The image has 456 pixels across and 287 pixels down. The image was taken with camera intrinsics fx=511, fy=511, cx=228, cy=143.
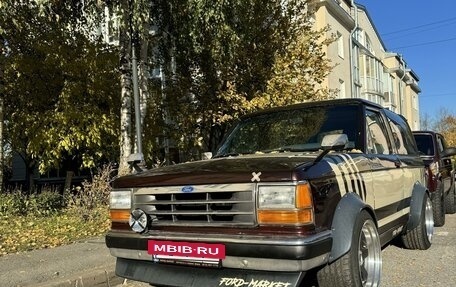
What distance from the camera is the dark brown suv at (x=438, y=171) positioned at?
28.6 ft

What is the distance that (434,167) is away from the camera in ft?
29.5

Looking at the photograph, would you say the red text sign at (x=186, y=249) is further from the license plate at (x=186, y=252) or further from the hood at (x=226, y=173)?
the hood at (x=226, y=173)

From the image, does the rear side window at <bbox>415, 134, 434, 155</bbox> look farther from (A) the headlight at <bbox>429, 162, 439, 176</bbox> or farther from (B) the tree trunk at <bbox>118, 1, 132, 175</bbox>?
(B) the tree trunk at <bbox>118, 1, 132, 175</bbox>

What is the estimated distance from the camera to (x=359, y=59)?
34656 mm

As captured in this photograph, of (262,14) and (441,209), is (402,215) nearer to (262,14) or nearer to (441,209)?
(441,209)

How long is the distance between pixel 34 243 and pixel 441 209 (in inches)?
266

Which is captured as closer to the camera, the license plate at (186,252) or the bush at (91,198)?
the license plate at (186,252)

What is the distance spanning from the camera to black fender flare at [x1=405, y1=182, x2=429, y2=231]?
6.14m

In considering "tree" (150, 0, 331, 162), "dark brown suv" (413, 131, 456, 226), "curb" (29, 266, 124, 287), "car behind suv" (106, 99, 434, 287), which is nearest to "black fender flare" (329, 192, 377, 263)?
"car behind suv" (106, 99, 434, 287)

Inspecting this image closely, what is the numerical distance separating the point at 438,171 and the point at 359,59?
26.6 m

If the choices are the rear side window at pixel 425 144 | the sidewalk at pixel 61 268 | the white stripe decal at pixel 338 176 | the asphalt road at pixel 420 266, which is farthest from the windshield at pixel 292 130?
the rear side window at pixel 425 144

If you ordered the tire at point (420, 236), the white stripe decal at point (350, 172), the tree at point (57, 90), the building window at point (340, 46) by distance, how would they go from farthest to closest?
1. the building window at point (340, 46)
2. the tree at point (57, 90)
3. the tire at point (420, 236)
4. the white stripe decal at point (350, 172)

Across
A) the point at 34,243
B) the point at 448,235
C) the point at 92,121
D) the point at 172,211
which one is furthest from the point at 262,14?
the point at 172,211

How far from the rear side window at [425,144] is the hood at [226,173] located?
6504mm
